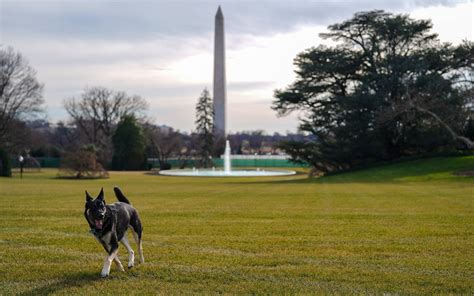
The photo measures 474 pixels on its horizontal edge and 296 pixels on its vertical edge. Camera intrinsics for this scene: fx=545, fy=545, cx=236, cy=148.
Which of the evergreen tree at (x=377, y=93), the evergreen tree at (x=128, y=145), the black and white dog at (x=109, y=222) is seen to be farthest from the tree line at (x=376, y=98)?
the black and white dog at (x=109, y=222)

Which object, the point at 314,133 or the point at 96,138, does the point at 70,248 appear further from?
the point at 96,138

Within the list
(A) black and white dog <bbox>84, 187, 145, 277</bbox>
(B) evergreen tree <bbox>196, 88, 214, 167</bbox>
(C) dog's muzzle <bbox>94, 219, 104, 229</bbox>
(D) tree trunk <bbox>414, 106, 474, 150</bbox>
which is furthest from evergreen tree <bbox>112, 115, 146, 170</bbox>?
(C) dog's muzzle <bbox>94, 219, 104, 229</bbox>

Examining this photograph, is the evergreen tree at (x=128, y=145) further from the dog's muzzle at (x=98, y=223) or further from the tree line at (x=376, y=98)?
the dog's muzzle at (x=98, y=223)

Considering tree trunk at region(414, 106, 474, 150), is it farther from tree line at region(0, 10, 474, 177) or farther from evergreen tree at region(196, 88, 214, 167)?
evergreen tree at region(196, 88, 214, 167)

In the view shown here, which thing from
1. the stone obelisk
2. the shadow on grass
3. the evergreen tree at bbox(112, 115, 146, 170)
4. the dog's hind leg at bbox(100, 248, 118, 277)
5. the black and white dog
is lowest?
the shadow on grass

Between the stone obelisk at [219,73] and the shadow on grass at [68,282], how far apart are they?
71.1 m

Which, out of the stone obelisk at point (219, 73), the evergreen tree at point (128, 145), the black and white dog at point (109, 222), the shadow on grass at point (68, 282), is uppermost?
the stone obelisk at point (219, 73)

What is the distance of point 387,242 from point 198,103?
234 feet

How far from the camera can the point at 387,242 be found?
10.9 metres

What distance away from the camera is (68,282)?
762cm

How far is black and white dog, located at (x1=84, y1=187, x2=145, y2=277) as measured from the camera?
7.40m

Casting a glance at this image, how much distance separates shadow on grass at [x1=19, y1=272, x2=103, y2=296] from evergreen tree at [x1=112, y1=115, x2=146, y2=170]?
215 ft

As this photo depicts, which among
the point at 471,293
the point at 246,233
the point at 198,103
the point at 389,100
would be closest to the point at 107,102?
the point at 198,103

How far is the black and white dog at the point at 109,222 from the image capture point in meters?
7.40
